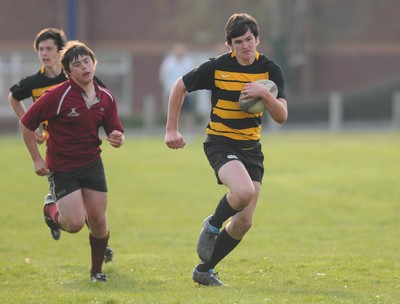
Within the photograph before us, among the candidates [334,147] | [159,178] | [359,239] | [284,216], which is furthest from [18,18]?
[359,239]

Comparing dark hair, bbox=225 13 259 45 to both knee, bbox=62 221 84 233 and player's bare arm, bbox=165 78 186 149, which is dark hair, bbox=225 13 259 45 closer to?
player's bare arm, bbox=165 78 186 149

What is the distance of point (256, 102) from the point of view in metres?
8.20

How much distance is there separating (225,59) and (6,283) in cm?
276

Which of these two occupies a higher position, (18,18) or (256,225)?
(18,18)

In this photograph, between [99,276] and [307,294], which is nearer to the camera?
[307,294]

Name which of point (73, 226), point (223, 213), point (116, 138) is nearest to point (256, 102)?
point (223, 213)

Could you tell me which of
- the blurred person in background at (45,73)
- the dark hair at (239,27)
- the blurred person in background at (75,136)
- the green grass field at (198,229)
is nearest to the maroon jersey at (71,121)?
the blurred person in background at (75,136)

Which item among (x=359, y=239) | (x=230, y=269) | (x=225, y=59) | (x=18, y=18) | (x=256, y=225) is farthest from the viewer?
(x=18, y=18)

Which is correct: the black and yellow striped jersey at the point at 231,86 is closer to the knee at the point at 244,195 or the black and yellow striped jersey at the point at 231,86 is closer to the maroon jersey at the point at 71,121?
the knee at the point at 244,195

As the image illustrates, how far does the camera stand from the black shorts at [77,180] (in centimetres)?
858

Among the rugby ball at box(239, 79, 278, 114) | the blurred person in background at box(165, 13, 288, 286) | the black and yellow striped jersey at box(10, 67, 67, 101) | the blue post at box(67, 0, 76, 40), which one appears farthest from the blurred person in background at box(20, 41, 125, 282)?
the blue post at box(67, 0, 76, 40)

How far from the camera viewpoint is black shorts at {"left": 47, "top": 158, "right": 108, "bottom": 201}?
8578 millimetres

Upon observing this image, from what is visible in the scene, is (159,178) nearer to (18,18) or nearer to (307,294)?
(307,294)

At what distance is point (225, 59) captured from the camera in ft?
27.9
